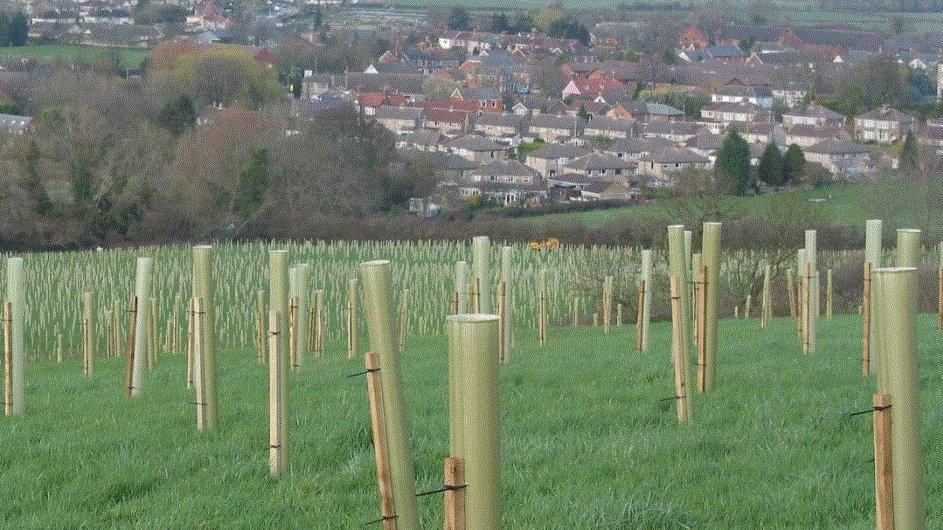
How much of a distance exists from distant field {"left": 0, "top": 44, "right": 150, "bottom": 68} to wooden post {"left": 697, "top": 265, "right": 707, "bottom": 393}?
85.6 metres

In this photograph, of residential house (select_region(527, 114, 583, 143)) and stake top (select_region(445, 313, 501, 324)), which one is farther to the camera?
residential house (select_region(527, 114, 583, 143))

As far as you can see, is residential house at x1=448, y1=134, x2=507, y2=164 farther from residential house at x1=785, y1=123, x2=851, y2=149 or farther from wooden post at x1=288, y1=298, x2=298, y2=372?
wooden post at x1=288, y1=298, x2=298, y2=372

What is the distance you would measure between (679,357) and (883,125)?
73.0m

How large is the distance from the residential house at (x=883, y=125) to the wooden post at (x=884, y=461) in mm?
71736

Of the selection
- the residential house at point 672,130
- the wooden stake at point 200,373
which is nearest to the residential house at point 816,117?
the residential house at point 672,130

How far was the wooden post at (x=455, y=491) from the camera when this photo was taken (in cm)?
452

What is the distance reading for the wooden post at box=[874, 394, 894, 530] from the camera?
4977mm

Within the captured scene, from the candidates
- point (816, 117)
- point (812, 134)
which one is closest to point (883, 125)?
point (812, 134)

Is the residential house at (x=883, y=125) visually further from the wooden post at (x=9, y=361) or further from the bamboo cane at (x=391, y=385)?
the bamboo cane at (x=391, y=385)

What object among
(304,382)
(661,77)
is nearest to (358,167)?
(304,382)

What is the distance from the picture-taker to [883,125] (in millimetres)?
78188

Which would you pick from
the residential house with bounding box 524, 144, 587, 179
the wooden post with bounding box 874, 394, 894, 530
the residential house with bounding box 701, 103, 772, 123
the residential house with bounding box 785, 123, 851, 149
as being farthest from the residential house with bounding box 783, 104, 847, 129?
the wooden post with bounding box 874, 394, 894, 530

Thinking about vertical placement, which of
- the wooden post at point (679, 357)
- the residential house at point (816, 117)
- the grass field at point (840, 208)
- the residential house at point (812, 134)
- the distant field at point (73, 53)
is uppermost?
the distant field at point (73, 53)

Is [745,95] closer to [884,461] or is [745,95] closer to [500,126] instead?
[500,126]
